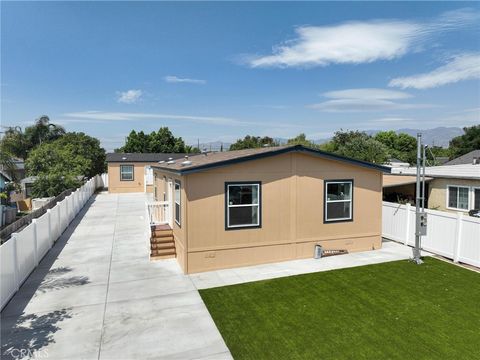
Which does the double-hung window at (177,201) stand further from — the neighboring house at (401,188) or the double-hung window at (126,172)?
the double-hung window at (126,172)

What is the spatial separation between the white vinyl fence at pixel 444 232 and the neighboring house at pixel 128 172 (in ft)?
72.9

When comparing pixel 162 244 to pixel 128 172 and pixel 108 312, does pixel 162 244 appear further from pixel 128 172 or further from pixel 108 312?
pixel 128 172

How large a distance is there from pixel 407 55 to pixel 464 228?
1913 cm

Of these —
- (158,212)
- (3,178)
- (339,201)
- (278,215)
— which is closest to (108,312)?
(278,215)

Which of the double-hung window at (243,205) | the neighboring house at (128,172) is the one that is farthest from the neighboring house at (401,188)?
the neighboring house at (128,172)

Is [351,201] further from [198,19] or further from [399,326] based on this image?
[198,19]

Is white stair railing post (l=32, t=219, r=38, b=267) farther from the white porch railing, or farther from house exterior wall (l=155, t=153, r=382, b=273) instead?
house exterior wall (l=155, t=153, r=382, b=273)

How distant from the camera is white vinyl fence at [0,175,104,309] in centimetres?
742

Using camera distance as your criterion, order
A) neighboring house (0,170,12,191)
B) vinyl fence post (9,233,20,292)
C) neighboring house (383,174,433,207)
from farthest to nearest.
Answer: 1. neighboring house (0,170,12,191)
2. neighboring house (383,174,433,207)
3. vinyl fence post (9,233,20,292)

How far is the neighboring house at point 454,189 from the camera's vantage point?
1414cm

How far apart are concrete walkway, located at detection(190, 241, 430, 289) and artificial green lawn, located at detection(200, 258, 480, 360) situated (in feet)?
1.37

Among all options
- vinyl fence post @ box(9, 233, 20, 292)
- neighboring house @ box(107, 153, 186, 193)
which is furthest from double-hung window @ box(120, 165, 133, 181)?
vinyl fence post @ box(9, 233, 20, 292)

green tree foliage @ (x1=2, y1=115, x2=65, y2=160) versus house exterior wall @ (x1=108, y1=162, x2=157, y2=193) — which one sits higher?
green tree foliage @ (x1=2, y1=115, x2=65, y2=160)

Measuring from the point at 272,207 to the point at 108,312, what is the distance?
5.45m
